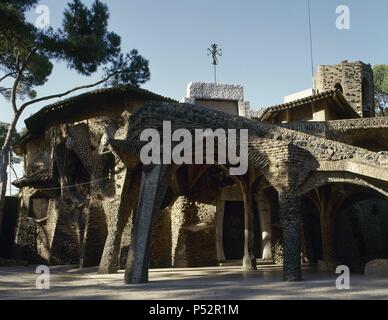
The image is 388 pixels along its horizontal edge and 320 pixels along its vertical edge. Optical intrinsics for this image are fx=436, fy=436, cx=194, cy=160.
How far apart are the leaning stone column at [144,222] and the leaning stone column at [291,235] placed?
132 inches

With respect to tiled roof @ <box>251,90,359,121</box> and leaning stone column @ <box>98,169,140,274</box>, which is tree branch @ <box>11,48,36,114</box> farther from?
tiled roof @ <box>251,90,359,121</box>

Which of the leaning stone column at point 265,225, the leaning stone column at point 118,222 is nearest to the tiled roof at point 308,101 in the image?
the leaning stone column at point 265,225

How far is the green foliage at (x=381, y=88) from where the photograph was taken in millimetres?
36594

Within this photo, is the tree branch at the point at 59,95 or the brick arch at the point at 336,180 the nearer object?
the brick arch at the point at 336,180

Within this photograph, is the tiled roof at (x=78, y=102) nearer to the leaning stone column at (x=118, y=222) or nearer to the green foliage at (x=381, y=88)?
the leaning stone column at (x=118, y=222)

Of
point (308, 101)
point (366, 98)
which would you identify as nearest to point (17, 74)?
point (308, 101)

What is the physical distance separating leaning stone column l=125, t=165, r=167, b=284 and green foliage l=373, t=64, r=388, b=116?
28.2 m

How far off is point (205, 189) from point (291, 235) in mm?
6950

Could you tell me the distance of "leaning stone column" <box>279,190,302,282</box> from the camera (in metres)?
10.9

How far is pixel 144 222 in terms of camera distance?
1168 centimetres

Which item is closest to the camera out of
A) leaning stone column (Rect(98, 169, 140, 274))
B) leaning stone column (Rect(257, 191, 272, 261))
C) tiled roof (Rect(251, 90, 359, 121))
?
leaning stone column (Rect(98, 169, 140, 274))

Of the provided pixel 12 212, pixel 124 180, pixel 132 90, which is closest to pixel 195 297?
pixel 124 180

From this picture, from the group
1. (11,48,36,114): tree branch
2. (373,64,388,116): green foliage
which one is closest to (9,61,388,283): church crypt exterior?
(11,48,36,114): tree branch

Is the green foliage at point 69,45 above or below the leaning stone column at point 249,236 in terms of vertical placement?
above
